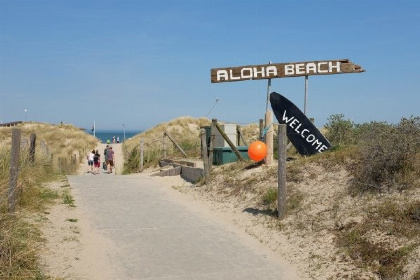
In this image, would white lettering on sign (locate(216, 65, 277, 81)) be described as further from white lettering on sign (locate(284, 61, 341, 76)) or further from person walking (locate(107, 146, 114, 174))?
person walking (locate(107, 146, 114, 174))

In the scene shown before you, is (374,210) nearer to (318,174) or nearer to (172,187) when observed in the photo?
(318,174)

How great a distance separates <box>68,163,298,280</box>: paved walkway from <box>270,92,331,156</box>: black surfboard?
385cm

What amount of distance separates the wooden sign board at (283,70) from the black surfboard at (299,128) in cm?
74

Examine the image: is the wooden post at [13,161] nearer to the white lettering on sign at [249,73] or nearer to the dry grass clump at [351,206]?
the dry grass clump at [351,206]

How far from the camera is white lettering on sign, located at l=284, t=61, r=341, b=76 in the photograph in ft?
45.5

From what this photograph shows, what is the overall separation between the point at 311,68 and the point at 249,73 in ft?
6.40

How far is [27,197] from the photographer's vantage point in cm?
1053

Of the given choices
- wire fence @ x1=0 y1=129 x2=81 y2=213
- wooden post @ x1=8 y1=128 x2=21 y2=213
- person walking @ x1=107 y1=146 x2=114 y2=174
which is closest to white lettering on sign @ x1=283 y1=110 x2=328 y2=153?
wire fence @ x1=0 y1=129 x2=81 y2=213

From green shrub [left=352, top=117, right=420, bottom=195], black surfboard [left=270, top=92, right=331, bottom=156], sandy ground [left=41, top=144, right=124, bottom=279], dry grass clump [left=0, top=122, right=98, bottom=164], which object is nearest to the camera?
sandy ground [left=41, top=144, right=124, bottom=279]

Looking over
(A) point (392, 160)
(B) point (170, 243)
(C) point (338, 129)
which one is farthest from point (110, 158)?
(A) point (392, 160)

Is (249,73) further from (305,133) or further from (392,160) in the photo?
(392,160)

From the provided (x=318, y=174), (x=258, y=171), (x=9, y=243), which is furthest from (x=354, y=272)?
(x=258, y=171)

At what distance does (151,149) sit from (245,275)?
1949 cm

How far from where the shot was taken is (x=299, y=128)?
42.7 ft
